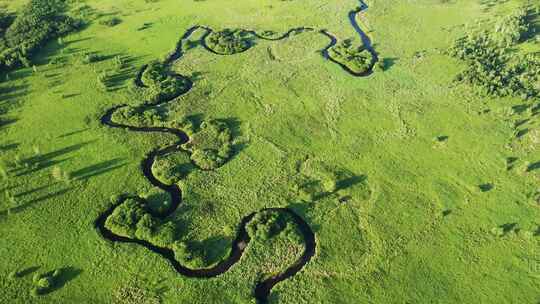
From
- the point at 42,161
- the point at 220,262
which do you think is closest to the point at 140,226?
the point at 220,262

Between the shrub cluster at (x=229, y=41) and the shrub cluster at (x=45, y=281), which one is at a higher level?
the shrub cluster at (x=229, y=41)

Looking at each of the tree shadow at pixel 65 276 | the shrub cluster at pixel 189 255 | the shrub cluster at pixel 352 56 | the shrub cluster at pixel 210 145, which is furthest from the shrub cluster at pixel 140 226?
the shrub cluster at pixel 352 56

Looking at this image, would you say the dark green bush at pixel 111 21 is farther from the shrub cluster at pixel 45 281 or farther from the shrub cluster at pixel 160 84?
the shrub cluster at pixel 45 281

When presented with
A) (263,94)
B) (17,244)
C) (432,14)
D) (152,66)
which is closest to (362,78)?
(263,94)

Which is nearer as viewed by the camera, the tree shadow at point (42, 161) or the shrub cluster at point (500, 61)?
the tree shadow at point (42, 161)

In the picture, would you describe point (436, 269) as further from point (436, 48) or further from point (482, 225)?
point (436, 48)

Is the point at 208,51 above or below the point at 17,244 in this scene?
above
